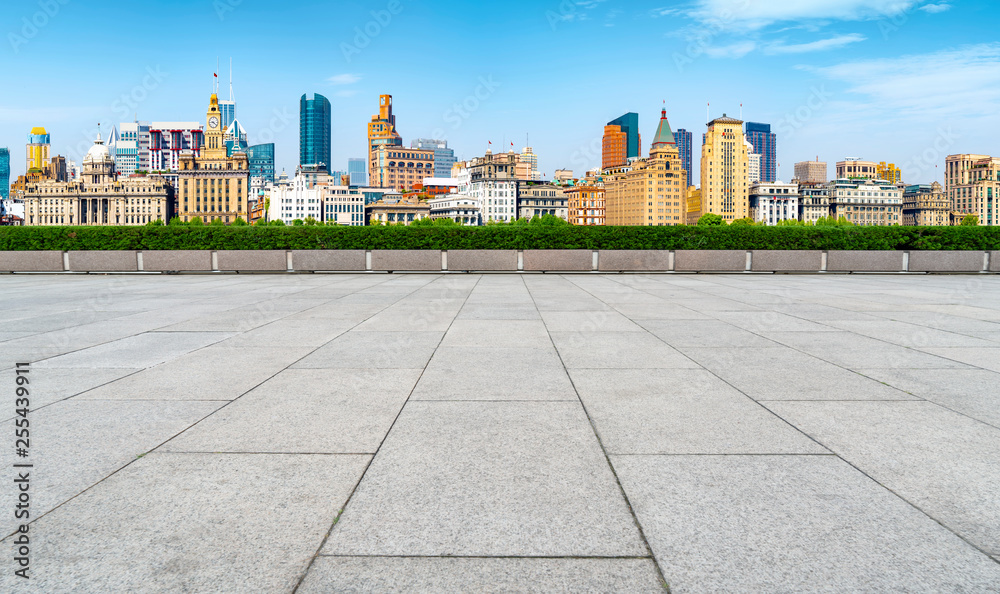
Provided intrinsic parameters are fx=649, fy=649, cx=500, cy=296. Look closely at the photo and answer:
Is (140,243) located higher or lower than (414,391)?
higher

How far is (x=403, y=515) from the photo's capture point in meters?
3.26

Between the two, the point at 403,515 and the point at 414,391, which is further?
the point at 414,391

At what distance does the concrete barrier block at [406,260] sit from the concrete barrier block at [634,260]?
6.11 meters

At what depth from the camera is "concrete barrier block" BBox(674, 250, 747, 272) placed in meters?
23.9

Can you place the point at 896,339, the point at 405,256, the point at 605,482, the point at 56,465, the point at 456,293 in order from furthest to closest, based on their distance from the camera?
the point at 405,256, the point at 456,293, the point at 896,339, the point at 56,465, the point at 605,482

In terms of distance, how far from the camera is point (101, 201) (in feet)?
621

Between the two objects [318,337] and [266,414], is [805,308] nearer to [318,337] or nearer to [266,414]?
[318,337]

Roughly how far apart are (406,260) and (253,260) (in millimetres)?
5626

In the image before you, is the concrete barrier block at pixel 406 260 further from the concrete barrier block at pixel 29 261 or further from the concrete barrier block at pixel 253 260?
the concrete barrier block at pixel 29 261

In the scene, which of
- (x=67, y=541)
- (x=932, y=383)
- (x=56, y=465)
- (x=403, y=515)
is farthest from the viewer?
(x=932, y=383)

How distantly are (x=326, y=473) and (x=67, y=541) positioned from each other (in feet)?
4.18

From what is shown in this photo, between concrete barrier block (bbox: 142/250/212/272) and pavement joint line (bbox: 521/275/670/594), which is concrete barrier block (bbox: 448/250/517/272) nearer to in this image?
concrete barrier block (bbox: 142/250/212/272)

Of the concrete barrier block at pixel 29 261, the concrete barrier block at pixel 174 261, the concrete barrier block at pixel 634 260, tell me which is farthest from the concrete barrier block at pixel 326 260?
the concrete barrier block at pixel 634 260

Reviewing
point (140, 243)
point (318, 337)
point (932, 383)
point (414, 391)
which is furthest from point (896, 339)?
point (140, 243)
